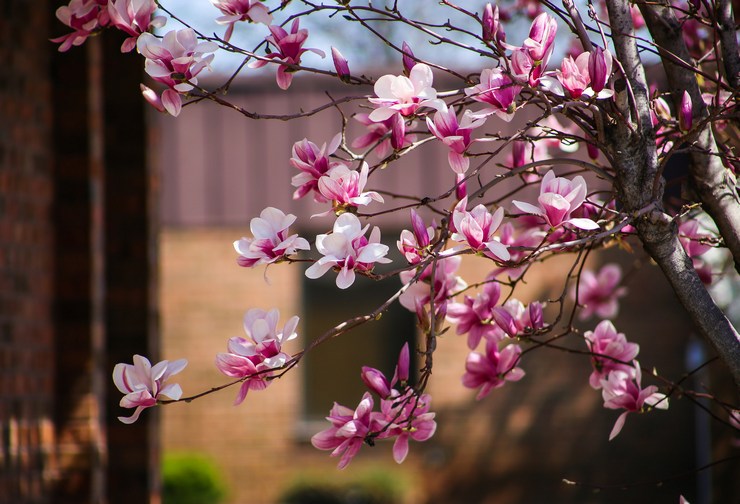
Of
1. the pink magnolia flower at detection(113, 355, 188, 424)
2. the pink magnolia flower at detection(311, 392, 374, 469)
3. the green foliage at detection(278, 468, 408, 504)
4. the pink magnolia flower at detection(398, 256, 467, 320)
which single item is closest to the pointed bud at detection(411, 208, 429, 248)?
the pink magnolia flower at detection(398, 256, 467, 320)

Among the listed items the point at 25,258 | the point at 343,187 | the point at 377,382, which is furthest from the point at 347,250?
the point at 25,258

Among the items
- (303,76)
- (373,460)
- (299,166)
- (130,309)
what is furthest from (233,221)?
(299,166)

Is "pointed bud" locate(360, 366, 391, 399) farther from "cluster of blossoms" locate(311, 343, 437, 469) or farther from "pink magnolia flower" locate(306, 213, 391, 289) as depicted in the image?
"pink magnolia flower" locate(306, 213, 391, 289)

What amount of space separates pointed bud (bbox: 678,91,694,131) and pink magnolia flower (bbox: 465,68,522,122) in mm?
285

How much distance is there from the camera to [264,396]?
28.6 feet

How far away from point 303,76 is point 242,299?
216 centimetres

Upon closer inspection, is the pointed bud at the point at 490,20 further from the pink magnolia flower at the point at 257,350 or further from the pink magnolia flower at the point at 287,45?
the pink magnolia flower at the point at 257,350

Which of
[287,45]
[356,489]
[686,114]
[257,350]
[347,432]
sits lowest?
[356,489]

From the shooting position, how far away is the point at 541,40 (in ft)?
4.42

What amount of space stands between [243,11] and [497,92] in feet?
1.37

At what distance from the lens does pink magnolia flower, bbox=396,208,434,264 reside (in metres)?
1.40

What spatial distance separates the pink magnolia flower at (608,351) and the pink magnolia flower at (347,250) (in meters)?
0.54

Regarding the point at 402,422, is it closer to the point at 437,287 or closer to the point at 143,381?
the point at 437,287

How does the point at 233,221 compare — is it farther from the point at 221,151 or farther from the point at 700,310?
the point at 700,310
